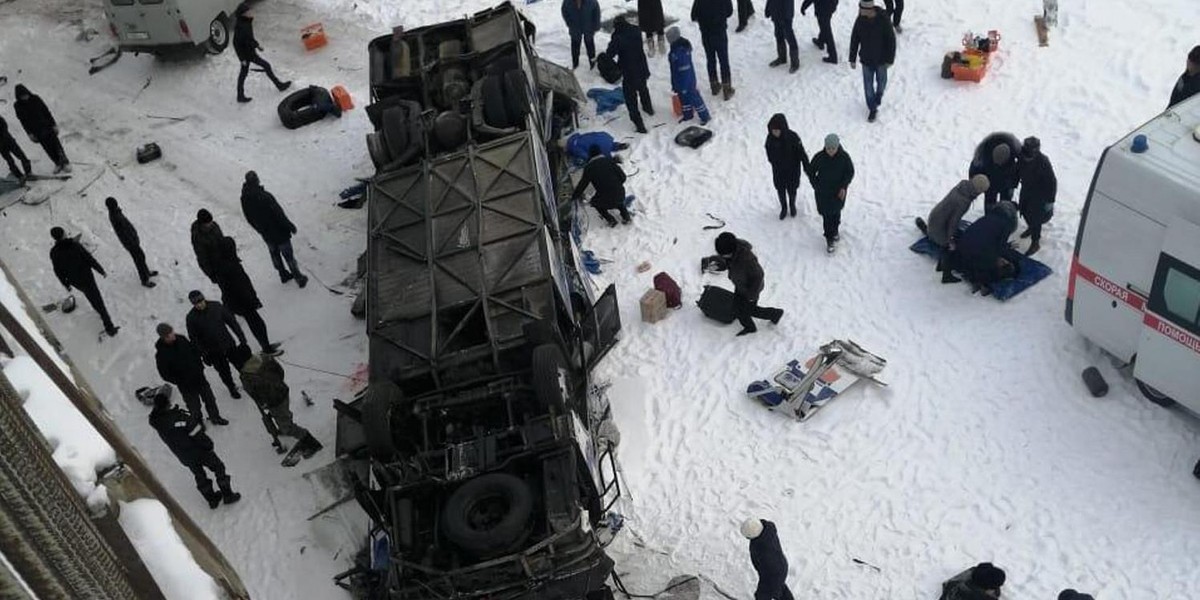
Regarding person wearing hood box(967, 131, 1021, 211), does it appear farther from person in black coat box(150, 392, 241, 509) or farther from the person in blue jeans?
person in black coat box(150, 392, 241, 509)

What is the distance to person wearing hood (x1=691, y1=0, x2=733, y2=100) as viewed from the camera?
1412cm

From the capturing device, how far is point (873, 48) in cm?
1320

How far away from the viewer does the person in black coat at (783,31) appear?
47.4 ft

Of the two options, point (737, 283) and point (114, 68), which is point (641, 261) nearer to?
point (737, 283)

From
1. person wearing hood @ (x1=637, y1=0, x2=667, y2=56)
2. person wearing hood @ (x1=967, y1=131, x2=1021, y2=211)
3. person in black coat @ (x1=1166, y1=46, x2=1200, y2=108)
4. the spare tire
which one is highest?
person in black coat @ (x1=1166, y1=46, x2=1200, y2=108)

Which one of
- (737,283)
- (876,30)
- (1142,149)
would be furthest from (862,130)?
(1142,149)

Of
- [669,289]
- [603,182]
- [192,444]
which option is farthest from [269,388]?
[603,182]

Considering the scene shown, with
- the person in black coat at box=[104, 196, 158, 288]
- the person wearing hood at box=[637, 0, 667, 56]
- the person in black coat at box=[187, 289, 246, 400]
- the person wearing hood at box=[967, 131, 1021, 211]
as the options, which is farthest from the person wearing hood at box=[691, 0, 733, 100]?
the person in black coat at box=[104, 196, 158, 288]

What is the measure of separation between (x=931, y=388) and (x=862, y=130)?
4595mm

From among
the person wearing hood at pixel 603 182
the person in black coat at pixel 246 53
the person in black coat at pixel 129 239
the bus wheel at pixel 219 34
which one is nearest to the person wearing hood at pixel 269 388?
the person in black coat at pixel 129 239

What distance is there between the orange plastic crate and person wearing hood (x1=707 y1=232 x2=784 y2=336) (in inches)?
359

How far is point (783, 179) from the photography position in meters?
12.3

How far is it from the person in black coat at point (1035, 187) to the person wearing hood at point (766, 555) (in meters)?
5.10

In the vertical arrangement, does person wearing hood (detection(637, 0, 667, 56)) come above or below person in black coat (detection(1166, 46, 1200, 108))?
below
